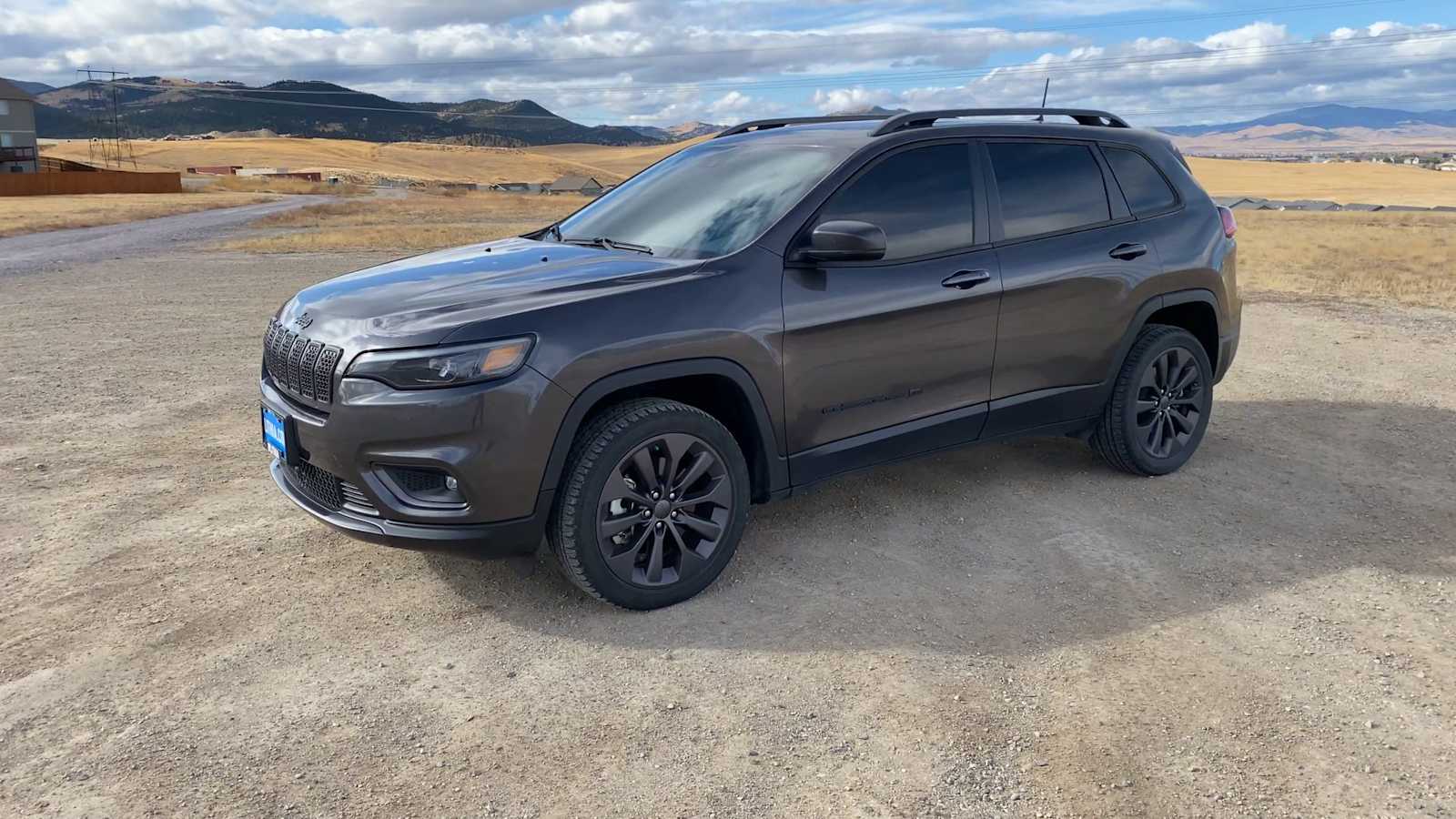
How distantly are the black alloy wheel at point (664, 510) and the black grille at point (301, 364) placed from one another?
1048 mm

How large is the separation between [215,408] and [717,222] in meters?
4.34

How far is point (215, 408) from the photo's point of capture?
701 centimetres

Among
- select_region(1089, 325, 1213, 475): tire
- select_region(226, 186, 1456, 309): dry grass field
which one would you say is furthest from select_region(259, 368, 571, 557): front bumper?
select_region(226, 186, 1456, 309): dry grass field

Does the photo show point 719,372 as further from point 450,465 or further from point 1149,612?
point 1149,612

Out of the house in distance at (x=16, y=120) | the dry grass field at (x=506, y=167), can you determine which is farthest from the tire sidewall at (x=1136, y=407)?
the house in distance at (x=16, y=120)

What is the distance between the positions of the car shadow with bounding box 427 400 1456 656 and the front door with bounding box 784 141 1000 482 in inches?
14.6

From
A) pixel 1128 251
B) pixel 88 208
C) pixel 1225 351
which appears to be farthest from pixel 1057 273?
pixel 88 208

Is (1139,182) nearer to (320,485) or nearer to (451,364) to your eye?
(451,364)

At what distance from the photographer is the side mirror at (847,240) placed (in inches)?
156

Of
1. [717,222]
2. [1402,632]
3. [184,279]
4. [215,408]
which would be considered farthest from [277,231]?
[1402,632]

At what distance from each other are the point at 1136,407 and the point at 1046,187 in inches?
48.2

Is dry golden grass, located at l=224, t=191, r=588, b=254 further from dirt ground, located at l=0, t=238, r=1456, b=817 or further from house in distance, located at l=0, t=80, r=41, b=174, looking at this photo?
house in distance, located at l=0, t=80, r=41, b=174

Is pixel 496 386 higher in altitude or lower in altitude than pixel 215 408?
higher

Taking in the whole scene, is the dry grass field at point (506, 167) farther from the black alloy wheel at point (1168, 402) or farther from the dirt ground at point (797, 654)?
the dirt ground at point (797, 654)
